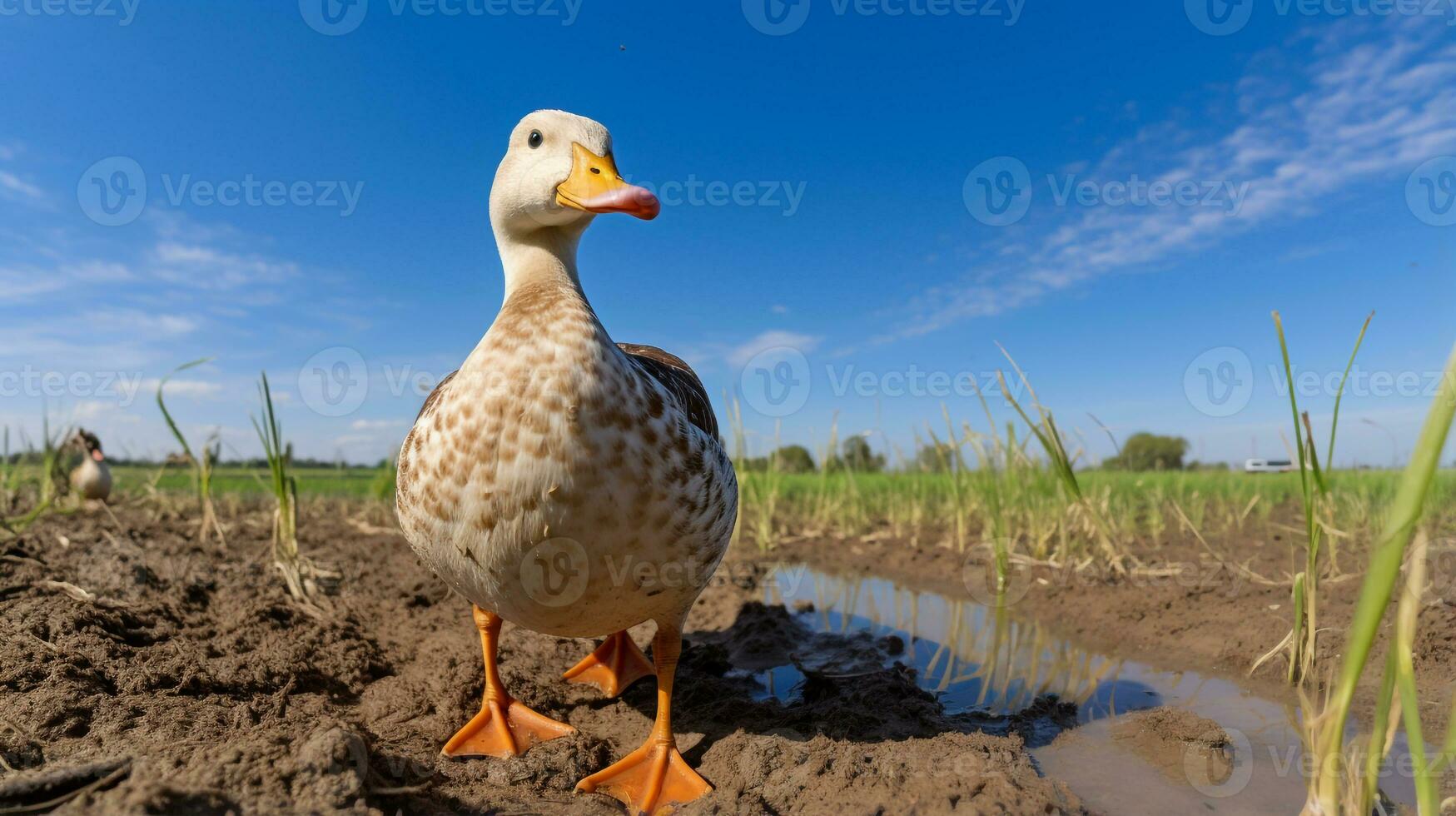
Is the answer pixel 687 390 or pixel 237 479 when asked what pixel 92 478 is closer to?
pixel 237 479

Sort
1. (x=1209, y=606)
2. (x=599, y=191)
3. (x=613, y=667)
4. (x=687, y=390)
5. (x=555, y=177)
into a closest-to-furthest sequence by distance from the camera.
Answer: (x=599, y=191), (x=555, y=177), (x=687, y=390), (x=613, y=667), (x=1209, y=606)

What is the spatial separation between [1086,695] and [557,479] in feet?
9.82

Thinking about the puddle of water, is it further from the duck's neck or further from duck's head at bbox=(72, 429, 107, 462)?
duck's head at bbox=(72, 429, 107, 462)

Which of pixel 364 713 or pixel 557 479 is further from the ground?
pixel 557 479

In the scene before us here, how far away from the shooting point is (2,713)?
7.97 ft

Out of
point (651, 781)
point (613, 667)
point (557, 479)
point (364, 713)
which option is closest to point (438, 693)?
point (364, 713)

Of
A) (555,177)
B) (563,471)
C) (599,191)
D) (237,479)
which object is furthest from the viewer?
(237,479)

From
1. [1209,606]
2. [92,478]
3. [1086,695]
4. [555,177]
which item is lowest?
[1086,695]

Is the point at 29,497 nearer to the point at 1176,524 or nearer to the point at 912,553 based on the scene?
the point at 912,553

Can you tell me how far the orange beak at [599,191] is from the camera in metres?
2.52

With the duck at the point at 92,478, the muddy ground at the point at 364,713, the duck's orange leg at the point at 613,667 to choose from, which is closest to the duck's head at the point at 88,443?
the duck at the point at 92,478

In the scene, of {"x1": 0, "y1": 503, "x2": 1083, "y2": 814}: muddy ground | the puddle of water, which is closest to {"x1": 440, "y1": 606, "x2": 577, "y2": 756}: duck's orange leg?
{"x1": 0, "y1": 503, "x2": 1083, "y2": 814}: muddy ground

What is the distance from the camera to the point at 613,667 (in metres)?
3.87

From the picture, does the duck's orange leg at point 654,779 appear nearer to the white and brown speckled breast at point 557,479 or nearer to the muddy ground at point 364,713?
the muddy ground at point 364,713
